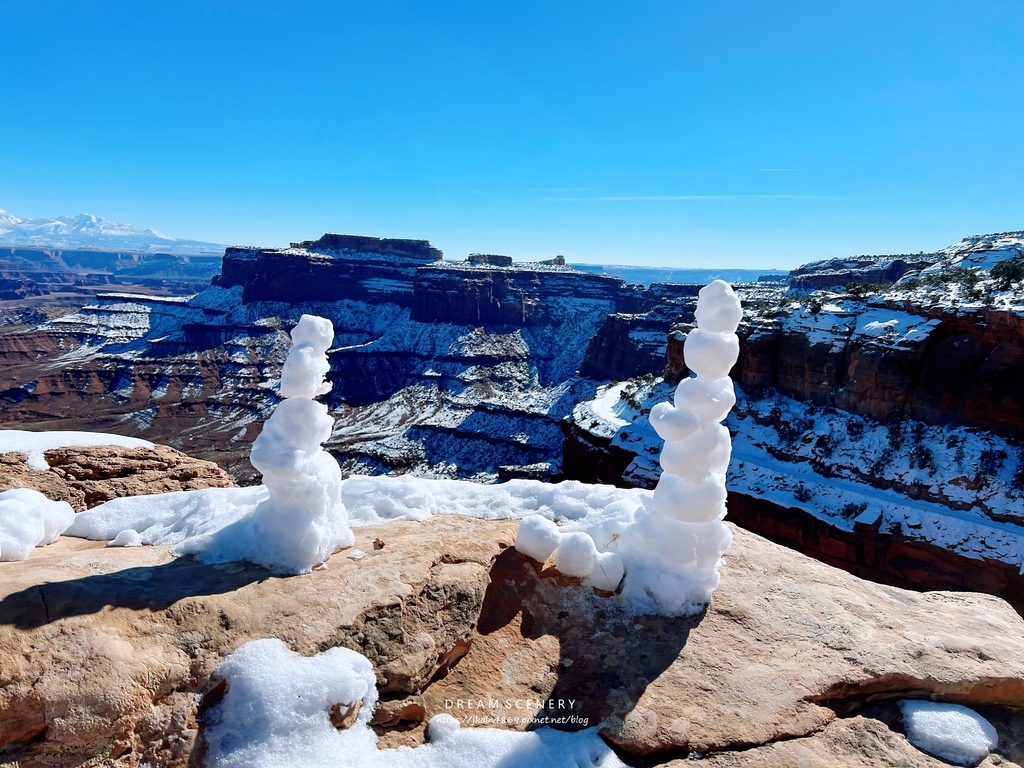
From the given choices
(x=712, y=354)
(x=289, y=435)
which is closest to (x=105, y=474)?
(x=289, y=435)

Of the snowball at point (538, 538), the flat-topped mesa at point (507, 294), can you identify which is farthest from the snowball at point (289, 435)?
the flat-topped mesa at point (507, 294)

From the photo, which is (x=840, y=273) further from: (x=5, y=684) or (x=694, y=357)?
(x=5, y=684)

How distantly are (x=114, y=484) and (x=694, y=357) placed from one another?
11.2m

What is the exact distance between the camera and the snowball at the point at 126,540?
7.43 metres

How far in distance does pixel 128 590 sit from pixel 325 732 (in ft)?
8.24

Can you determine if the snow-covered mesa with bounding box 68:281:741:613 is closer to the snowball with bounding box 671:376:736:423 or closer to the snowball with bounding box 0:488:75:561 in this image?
the snowball with bounding box 671:376:736:423

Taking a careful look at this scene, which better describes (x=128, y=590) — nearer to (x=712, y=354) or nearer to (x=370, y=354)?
(x=712, y=354)

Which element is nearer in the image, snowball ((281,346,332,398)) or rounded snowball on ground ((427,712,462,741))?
rounded snowball on ground ((427,712,462,741))

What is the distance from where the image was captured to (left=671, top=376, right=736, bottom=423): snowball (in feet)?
25.4

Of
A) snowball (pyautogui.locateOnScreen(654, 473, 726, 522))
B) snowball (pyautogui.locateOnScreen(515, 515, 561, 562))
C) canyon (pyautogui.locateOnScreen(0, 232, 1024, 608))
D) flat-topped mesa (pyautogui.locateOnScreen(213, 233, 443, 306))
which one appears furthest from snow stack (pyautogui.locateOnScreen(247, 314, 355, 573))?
flat-topped mesa (pyautogui.locateOnScreen(213, 233, 443, 306))

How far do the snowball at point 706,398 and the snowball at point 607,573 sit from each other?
7.67 feet

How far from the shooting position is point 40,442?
36.4 ft

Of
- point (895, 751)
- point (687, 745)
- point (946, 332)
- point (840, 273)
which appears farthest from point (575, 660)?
point (840, 273)

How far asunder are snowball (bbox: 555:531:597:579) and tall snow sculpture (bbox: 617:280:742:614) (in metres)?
0.60
